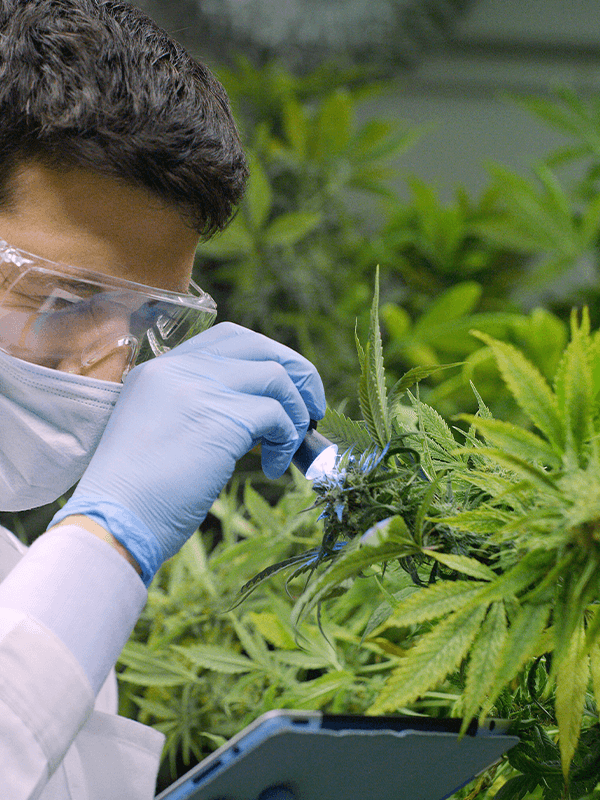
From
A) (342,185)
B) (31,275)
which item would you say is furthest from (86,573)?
(342,185)

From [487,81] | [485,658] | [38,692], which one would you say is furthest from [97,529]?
[487,81]

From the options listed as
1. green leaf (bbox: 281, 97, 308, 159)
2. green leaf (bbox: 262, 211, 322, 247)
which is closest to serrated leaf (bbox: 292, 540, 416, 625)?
green leaf (bbox: 262, 211, 322, 247)

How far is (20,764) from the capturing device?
0.47m

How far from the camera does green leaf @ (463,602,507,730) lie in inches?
13.4

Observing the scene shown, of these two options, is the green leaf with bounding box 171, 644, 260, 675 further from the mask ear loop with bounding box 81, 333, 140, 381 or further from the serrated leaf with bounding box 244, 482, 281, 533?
the mask ear loop with bounding box 81, 333, 140, 381

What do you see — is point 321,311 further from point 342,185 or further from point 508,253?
point 508,253

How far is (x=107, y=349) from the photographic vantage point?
0.69 m

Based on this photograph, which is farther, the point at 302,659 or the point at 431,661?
the point at 302,659

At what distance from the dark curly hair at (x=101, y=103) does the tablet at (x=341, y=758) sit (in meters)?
0.52

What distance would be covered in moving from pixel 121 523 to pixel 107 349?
22 cm

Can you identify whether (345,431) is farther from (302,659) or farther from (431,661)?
(302,659)

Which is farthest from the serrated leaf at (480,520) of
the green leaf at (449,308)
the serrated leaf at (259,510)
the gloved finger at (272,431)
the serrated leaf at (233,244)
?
the serrated leaf at (233,244)

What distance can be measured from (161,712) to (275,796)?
490mm

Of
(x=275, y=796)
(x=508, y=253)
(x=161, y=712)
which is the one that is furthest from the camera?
(x=508, y=253)
